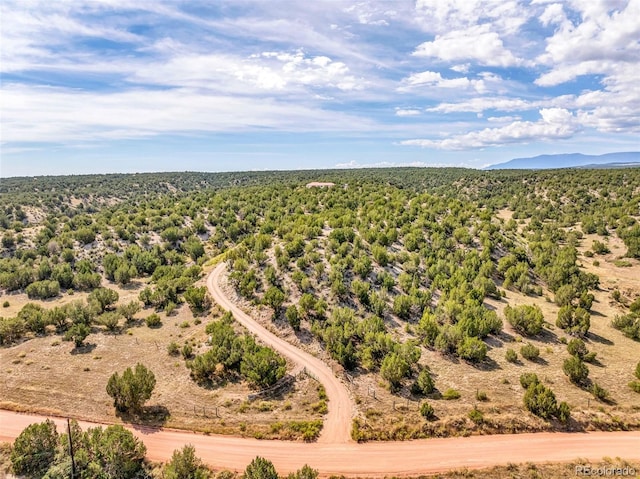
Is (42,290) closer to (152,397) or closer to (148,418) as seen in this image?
(152,397)

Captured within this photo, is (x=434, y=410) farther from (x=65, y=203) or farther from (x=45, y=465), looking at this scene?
(x=65, y=203)

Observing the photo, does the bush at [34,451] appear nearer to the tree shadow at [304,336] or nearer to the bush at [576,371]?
the tree shadow at [304,336]

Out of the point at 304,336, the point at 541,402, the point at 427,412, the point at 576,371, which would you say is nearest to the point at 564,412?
the point at 541,402

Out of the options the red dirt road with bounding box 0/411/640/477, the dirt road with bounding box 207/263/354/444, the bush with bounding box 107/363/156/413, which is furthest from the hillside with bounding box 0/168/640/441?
the bush with bounding box 107/363/156/413

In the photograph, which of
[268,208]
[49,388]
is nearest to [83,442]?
[49,388]

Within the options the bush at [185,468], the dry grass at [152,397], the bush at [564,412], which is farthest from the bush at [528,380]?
the bush at [185,468]
